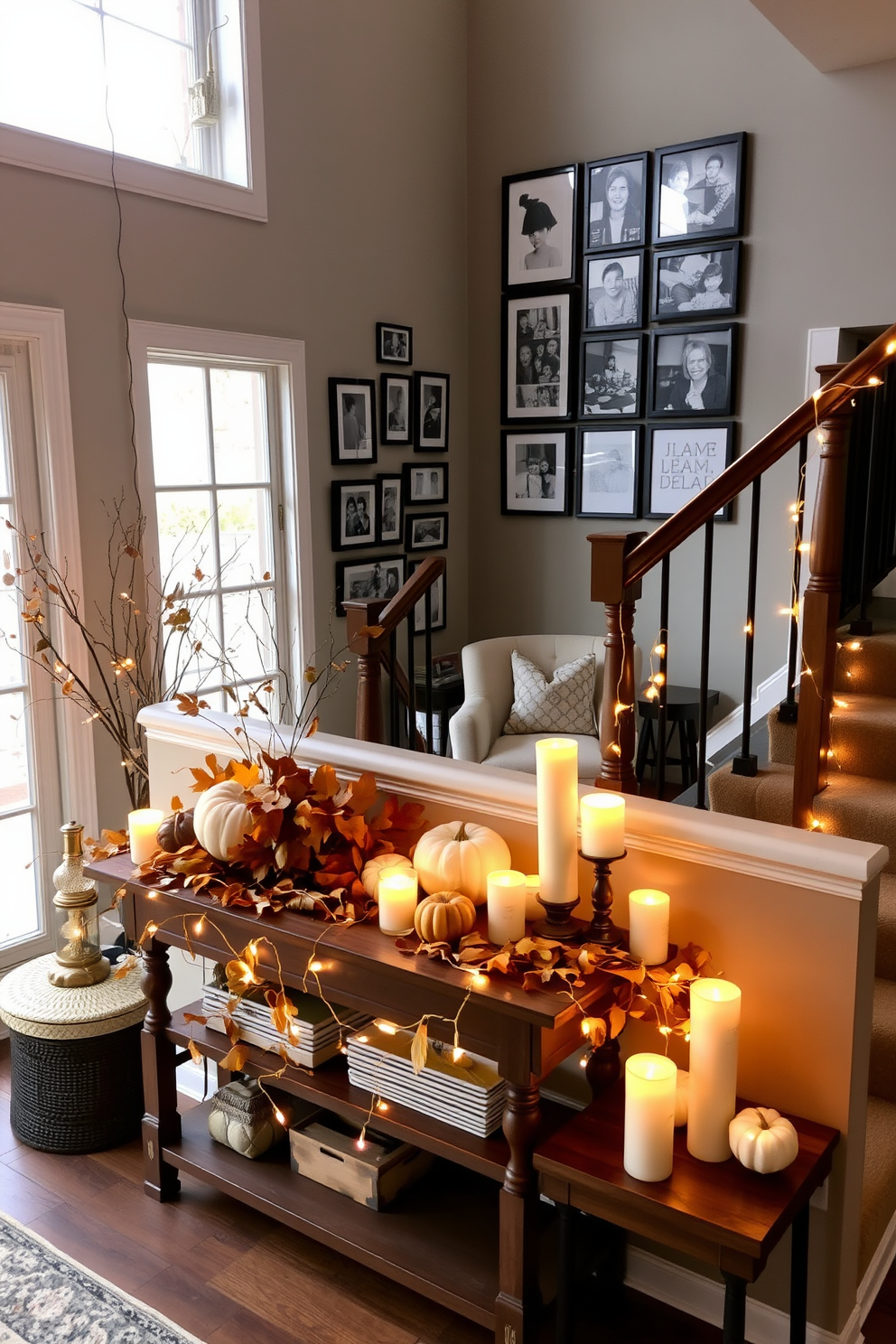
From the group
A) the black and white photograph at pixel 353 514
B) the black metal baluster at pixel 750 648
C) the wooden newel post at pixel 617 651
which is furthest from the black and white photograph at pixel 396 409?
the wooden newel post at pixel 617 651

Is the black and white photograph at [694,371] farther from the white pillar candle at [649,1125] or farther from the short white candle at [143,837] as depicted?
the white pillar candle at [649,1125]

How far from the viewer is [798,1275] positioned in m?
1.82

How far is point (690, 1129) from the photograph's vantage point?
177 cm

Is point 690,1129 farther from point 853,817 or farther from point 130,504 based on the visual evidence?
point 130,504

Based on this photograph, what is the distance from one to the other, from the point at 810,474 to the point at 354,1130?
10.3 ft

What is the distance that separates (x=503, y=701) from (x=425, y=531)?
1015mm

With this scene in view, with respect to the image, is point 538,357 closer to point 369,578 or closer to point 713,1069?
point 369,578

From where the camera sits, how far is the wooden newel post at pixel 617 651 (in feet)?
8.16

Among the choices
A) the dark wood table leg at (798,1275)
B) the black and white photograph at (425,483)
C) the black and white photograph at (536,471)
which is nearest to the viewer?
the dark wood table leg at (798,1275)

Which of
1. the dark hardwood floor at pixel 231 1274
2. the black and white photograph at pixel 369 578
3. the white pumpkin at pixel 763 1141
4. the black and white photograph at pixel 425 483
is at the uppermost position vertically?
the black and white photograph at pixel 425 483

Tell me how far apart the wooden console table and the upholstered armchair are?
1.90m

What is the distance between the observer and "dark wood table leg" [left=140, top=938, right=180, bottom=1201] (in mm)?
2455

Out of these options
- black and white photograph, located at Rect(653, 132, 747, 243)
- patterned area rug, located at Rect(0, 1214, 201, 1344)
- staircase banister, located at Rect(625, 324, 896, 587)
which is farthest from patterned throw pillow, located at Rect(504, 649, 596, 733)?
patterned area rug, located at Rect(0, 1214, 201, 1344)

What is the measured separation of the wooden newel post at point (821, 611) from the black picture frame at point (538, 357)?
274cm
